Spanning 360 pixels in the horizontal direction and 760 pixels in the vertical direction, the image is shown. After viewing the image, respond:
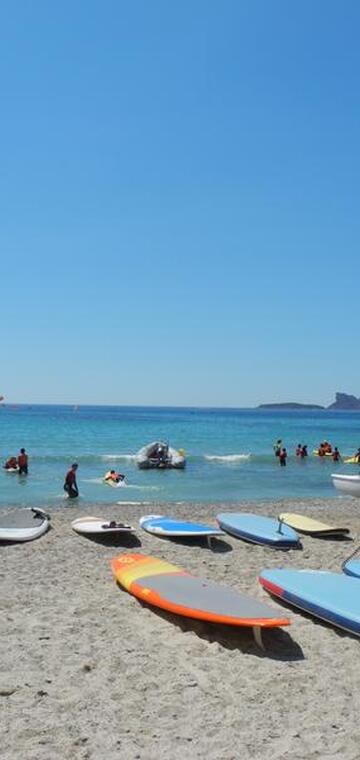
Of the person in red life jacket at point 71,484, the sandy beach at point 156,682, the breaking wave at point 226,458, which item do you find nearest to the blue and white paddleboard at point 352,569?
the sandy beach at point 156,682

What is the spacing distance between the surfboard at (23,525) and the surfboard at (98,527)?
636mm

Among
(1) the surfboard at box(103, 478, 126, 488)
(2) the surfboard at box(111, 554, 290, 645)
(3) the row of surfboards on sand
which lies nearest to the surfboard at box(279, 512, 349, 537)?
(3) the row of surfboards on sand

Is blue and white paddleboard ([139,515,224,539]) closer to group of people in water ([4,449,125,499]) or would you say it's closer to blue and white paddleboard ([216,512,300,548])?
blue and white paddleboard ([216,512,300,548])

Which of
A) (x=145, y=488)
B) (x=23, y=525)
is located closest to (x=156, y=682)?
(x=23, y=525)

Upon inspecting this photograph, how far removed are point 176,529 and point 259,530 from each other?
1475mm

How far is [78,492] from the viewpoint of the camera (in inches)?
800

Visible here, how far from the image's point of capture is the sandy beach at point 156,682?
442 centimetres

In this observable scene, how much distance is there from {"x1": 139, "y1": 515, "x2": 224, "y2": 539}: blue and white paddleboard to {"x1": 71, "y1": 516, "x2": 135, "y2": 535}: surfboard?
459 mm

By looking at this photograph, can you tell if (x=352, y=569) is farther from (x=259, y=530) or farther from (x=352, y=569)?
(x=259, y=530)

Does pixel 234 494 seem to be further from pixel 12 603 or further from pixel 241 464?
pixel 12 603

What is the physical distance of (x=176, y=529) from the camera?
11586 millimetres

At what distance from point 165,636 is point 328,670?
160cm

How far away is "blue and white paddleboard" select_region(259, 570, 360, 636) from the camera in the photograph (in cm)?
660

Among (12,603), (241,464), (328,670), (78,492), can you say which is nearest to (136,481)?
(78,492)
